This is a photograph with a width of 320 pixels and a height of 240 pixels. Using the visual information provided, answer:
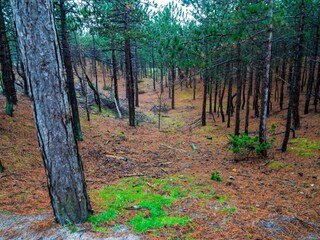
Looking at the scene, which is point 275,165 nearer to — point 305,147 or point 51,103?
point 305,147

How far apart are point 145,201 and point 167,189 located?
1314 millimetres

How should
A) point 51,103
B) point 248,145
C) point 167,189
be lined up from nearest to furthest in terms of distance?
1. point 51,103
2. point 167,189
3. point 248,145

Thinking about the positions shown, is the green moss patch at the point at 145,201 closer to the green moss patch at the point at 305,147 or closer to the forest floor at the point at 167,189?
the forest floor at the point at 167,189

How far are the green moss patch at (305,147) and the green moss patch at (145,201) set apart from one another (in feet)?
18.0

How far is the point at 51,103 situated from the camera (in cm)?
332

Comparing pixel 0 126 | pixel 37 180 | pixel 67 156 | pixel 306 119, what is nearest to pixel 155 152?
pixel 37 180

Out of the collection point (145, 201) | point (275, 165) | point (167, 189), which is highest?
point (145, 201)

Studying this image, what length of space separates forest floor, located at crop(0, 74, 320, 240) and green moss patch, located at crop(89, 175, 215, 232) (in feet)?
0.07

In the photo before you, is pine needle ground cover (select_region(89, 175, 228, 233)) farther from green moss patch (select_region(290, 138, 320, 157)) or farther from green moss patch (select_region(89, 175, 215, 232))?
green moss patch (select_region(290, 138, 320, 157))

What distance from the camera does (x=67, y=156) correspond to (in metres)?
3.53

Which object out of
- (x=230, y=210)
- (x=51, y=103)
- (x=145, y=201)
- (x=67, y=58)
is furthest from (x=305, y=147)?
(x=67, y=58)

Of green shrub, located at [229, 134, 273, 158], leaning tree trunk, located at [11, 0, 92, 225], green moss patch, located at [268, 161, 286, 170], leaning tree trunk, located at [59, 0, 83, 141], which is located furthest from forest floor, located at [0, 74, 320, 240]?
leaning tree trunk, located at [59, 0, 83, 141]

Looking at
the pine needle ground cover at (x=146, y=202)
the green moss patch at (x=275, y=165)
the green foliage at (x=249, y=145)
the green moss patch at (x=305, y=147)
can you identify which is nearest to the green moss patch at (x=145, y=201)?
the pine needle ground cover at (x=146, y=202)

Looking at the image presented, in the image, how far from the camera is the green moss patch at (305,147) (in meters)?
9.49
